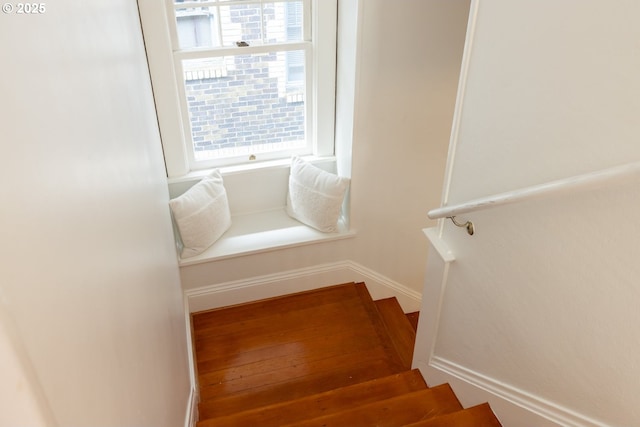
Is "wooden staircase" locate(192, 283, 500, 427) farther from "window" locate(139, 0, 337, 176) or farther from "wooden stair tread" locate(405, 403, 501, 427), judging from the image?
"window" locate(139, 0, 337, 176)

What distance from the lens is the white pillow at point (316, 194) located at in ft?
9.80

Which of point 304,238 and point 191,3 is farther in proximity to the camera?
point 304,238

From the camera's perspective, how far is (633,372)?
1.12 m

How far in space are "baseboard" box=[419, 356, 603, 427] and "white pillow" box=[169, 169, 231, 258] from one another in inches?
59.6

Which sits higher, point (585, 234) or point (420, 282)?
point (585, 234)

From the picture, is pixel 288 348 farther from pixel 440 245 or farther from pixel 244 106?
pixel 244 106

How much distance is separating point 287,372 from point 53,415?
7.00 feet

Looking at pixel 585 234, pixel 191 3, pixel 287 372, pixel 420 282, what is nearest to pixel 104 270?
pixel 585 234

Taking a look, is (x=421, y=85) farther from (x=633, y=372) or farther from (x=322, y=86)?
(x=633, y=372)

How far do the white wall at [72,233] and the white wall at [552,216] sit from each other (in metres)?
1.09

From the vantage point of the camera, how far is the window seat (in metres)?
2.96

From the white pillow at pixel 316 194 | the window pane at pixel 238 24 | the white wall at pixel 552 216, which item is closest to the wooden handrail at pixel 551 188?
the white wall at pixel 552 216

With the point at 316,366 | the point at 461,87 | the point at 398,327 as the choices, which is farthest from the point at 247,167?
the point at 461,87

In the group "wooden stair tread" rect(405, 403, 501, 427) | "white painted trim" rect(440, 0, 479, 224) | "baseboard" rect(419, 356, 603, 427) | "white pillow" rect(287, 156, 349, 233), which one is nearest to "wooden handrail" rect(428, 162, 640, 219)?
"white painted trim" rect(440, 0, 479, 224)
